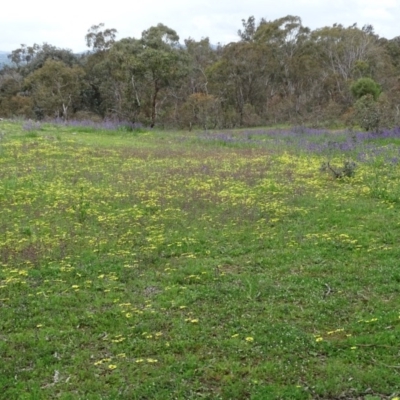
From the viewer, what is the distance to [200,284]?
7680mm

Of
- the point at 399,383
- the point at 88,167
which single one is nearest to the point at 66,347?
the point at 399,383

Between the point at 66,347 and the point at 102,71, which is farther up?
the point at 102,71

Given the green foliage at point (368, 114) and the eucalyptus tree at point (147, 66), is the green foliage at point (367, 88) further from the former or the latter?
the eucalyptus tree at point (147, 66)

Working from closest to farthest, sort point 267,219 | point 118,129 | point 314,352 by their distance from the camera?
point 314,352 → point 267,219 → point 118,129

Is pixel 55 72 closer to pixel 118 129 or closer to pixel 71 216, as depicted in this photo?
pixel 118 129

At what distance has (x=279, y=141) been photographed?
79.1ft

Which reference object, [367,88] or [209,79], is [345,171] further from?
[209,79]

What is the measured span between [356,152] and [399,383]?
15.6 m

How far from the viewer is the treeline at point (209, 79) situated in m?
35.7

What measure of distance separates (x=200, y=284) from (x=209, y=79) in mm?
40423

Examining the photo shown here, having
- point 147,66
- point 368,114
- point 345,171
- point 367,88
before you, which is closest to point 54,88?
point 147,66

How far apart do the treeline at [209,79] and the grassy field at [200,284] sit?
21.2 meters

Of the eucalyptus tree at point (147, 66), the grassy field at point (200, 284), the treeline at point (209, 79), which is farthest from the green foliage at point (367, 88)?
the grassy field at point (200, 284)

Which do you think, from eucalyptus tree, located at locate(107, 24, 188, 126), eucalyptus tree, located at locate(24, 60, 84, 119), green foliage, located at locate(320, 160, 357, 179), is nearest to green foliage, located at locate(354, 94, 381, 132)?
green foliage, located at locate(320, 160, 357, 179)
